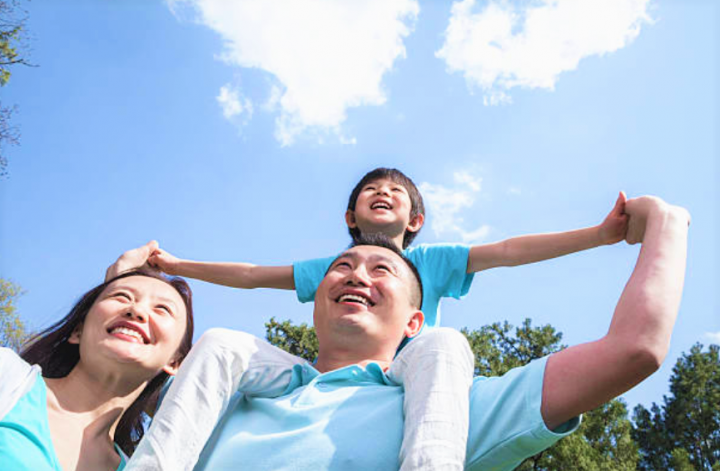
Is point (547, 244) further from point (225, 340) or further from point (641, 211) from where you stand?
point (225, 340)

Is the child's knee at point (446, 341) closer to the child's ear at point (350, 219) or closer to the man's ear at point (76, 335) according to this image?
the man's ear at point (76, 335)

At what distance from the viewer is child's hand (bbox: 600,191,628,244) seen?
107 inches

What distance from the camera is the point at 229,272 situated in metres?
4.18

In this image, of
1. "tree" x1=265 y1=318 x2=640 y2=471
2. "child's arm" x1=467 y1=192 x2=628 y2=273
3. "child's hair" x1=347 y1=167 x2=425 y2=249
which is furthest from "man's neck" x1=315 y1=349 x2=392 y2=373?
"tree" x1=265 y1=318 x2=640 y2=471

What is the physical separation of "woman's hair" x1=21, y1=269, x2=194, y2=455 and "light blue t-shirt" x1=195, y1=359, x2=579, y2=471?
1.02 meters

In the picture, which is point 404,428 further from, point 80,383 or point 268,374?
point 80,383

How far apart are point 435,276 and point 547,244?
0.80 m

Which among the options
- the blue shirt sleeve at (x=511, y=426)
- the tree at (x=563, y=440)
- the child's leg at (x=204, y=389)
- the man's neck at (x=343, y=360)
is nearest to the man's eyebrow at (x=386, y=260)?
the man's neck at (x=343, y=360)

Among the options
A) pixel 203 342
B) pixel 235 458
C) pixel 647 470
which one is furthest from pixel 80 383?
pixel 647 470

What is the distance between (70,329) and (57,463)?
3.26 feet

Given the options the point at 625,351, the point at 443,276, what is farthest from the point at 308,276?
the point at 625,351

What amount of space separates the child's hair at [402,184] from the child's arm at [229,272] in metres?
0.71

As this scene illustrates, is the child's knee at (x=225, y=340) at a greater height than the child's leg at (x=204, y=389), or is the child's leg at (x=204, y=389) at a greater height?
the child's knee at (x=225, y=340)

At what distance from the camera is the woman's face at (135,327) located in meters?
2.65
